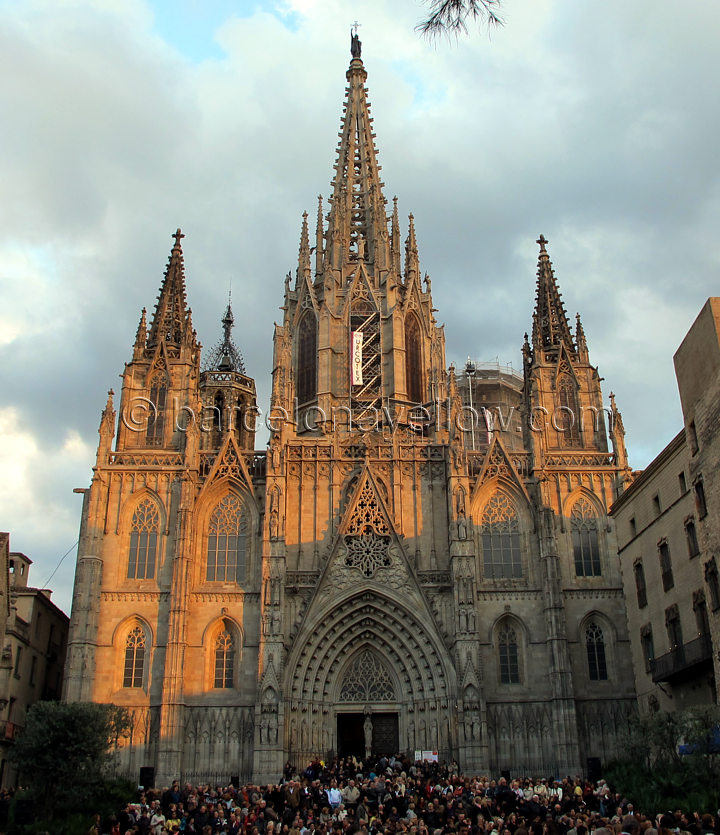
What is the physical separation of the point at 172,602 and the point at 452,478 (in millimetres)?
13114

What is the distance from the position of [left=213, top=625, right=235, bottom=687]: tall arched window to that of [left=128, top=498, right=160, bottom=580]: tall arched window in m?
4.11

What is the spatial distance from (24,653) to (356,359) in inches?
830

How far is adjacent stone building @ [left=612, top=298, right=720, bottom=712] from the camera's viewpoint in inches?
1013

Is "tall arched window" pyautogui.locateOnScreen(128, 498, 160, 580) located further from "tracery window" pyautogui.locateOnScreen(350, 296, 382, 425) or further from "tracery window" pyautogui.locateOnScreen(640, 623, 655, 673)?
"tracery window" pyautogui.locateOnScreen(640, 623, 655, 673)

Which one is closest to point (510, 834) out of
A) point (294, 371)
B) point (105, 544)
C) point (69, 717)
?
point (69, 717)

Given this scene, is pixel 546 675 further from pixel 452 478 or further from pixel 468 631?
pixel 452 478

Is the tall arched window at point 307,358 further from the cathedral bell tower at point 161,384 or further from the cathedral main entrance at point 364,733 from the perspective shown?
the cathedral main entrance at point 364,733

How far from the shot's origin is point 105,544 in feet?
129

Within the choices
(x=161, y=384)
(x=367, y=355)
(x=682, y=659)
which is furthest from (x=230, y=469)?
(x=682, y=659)

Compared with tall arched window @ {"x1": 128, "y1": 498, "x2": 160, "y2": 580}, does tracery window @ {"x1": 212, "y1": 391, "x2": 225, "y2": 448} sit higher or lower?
higher

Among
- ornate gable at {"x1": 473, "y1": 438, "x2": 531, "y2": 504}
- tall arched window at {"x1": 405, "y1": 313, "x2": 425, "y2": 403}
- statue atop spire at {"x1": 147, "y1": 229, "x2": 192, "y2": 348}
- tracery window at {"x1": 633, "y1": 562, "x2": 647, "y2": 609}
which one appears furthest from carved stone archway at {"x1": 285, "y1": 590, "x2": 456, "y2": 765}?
statue atop spire at {"x1": 147, "y1": 229, "x2": 192, "y2": 348}

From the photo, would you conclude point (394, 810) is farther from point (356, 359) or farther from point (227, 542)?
point (356, 359)

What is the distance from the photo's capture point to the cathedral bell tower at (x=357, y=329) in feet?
148

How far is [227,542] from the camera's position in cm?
4000
